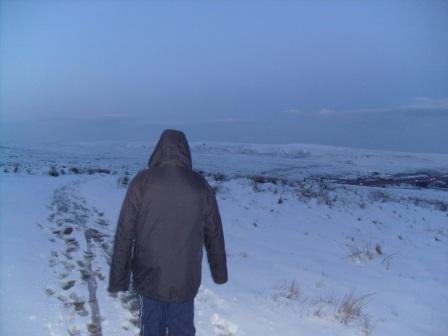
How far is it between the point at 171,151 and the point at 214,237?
83 centimetres

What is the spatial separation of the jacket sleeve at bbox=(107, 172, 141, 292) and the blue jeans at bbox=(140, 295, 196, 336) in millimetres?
279

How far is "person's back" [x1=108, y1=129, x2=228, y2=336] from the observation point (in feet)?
10.7

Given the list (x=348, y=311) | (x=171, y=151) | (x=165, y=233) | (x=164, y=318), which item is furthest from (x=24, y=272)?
(x=348, y=311)

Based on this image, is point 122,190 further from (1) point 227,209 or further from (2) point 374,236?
(2) point 374,236

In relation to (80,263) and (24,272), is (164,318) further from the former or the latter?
(80,263)

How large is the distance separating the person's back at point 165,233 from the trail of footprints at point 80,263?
110cm

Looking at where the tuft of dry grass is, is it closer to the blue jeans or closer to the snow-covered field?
the snow-covered field

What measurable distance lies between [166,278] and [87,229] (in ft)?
18.3

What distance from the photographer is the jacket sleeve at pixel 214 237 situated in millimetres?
3445

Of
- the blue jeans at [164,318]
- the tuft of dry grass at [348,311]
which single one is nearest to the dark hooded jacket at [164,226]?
the blue jeans at [164,318]

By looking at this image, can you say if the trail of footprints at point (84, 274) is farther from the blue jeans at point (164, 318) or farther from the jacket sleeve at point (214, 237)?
the jacket sleeve at point (214, 237)

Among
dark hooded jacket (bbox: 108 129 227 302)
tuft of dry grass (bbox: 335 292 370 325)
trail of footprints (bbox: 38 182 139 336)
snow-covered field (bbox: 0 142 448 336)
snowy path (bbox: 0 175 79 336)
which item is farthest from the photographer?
tuft of dry grass (bbox: 335 292 370 325)

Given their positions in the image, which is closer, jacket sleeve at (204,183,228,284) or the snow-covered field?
jacket sleeve at (204,183,228,284)

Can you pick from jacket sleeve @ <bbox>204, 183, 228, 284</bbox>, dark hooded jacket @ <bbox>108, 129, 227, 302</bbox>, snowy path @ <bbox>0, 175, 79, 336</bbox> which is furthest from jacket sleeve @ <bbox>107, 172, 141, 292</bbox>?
snowy path @ <bbox>0, 175, 79, 336</bbox>
